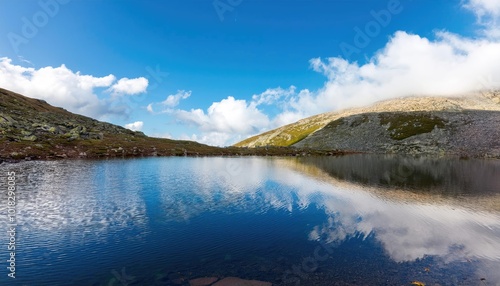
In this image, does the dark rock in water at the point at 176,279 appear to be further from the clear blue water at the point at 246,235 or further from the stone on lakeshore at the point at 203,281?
the stone on lakeshore at the point at 203,281

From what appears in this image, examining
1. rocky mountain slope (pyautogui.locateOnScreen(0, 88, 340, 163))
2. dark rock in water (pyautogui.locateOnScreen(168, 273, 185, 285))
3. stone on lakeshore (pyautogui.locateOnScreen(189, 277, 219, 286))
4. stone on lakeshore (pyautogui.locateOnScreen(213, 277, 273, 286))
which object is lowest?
stone on lakeshore (pyautogui.locateOnScreen(213, 277, 273, 286))

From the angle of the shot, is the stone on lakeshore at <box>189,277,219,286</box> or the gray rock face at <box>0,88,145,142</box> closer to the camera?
the stone on lakeshore at <box>189,277,219,286</box>

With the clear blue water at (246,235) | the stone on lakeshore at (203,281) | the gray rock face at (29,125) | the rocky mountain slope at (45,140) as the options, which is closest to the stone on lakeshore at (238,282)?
the stone on lakeshore at (203,281)

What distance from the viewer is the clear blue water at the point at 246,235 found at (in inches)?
782

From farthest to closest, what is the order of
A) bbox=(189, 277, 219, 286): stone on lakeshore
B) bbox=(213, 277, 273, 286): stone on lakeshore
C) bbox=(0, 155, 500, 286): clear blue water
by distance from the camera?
bbox=(0, 155, 500, 286): clear blue water → bbox=(213, 277, 273, 286): stone on lakeshore → bbox=(189, 277, 219, 286): stone on lakeshore

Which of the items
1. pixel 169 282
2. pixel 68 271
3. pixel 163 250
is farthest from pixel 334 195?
pixel 68 271

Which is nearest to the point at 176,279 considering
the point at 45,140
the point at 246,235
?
the point at 246,235

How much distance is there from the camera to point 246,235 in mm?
27906

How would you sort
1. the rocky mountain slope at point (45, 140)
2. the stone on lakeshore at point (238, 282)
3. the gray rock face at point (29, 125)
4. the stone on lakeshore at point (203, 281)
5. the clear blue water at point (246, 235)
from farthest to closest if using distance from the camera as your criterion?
1. the gray rock face at point (29, 125)
2. the rocky mountain slope at point (45, 140)
3. the clear blue water at point (246, 235)
4. the stone on lakeshore at point (238, 282)
5. the stone on lakeshore at point (203, 281)

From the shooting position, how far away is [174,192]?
47469 mm

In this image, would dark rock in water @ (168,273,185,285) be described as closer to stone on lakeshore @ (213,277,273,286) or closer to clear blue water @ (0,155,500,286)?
clear blue water @ (0,155,500,286)

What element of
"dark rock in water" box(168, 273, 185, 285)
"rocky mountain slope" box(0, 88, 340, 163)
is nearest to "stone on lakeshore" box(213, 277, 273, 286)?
"dark rock in water" box(168, 273, 185, 285)

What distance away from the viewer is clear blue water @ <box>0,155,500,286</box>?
19.9 meters

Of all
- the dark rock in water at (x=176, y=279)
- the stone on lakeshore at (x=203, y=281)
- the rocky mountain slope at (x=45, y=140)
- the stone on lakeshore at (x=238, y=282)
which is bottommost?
the stone on lakeshore at (x=238, y=282)
